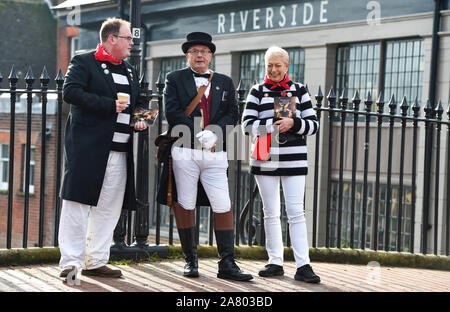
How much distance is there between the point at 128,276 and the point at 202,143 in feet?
4.20

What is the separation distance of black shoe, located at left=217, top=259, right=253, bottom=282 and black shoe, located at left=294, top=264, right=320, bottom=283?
1.41 feet

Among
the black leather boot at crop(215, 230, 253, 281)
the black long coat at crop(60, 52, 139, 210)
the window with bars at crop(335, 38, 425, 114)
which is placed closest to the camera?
the black long coat at crop(60, 52, 139, 210)

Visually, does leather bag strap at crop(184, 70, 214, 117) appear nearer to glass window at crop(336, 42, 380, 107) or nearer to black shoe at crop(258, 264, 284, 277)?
black shoe at crop(258, 264, 284, 277)

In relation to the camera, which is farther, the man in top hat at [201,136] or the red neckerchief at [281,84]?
the red neckerchief at [281,84]

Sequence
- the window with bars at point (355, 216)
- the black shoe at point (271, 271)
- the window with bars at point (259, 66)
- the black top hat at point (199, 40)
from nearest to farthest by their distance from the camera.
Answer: the black top hat at point (199, 40), the black shoe at point (271, 271), the window with bars at point (355, 216), the window with bars at point (259, 66)

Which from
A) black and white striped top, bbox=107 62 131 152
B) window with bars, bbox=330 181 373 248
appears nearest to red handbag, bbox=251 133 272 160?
black and white striped top, bbox=107 62 131 152

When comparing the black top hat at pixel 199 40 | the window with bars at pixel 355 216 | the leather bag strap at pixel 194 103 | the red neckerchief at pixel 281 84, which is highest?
the black top hat at pixel 199 40

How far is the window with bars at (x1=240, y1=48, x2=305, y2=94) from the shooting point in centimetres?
1767

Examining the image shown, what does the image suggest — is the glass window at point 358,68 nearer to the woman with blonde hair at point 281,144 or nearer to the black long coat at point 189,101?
the woman with blonde hair at point 281,144

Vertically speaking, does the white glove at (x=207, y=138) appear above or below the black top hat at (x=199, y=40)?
below

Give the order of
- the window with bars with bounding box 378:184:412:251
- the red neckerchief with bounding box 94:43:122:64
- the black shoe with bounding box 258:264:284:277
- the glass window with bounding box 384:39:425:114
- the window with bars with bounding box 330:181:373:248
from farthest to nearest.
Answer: the window with bars with bounding box 330:181:373:248 < the glass window with bounding box 384:39:425:114 < the window with bars with bounding box 378:184:412:251 < the black shoe with bounding box 258:264:284:277 < the red neckerchief with bounding box 94:43:122:64

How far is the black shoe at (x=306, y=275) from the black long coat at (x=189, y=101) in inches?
46.3

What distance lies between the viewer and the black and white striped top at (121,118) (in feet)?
19.3

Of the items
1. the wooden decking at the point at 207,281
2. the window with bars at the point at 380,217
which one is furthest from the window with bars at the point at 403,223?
the wooden decking at the point at 207,281
